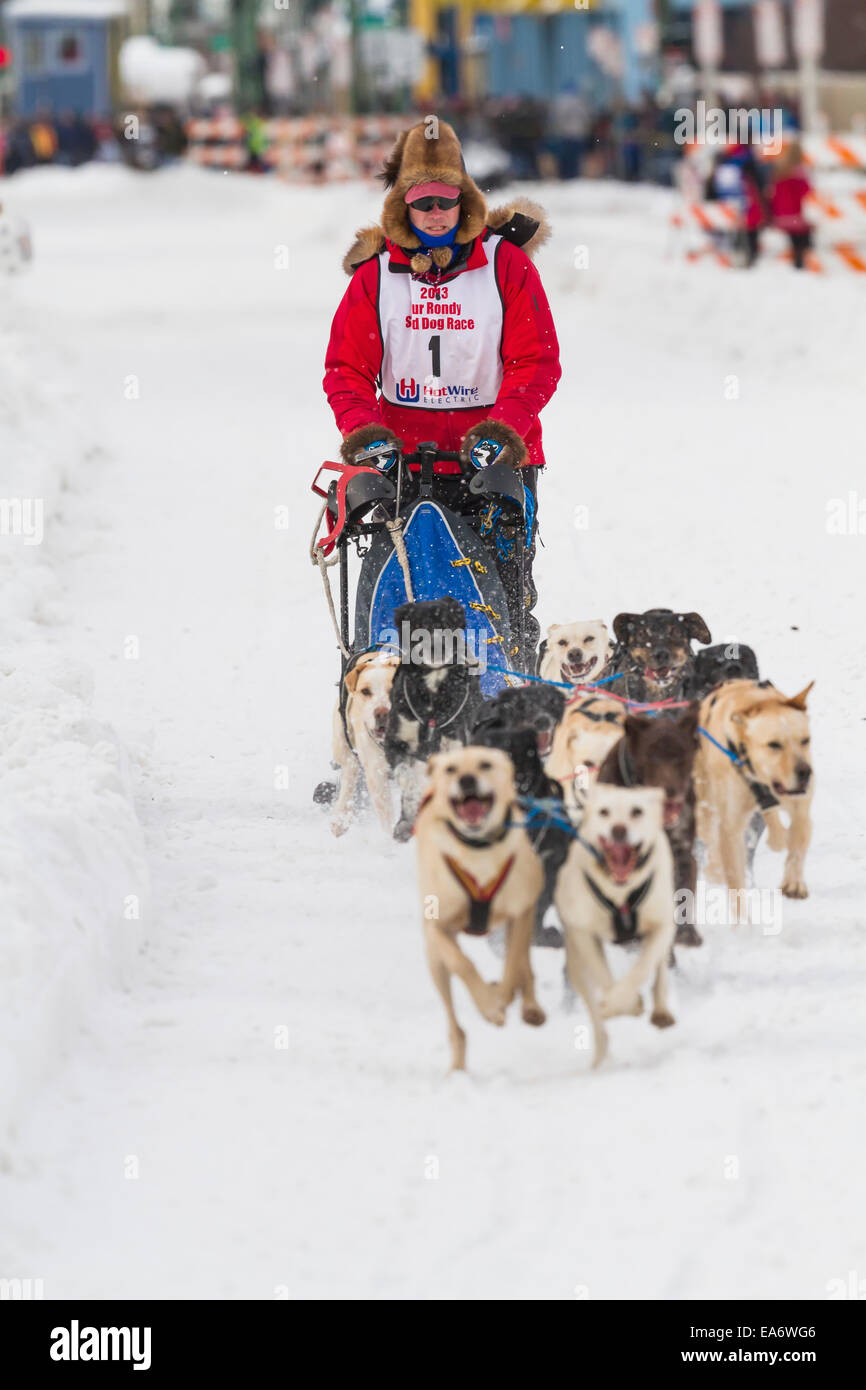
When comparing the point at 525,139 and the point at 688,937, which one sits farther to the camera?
the point at 525,139

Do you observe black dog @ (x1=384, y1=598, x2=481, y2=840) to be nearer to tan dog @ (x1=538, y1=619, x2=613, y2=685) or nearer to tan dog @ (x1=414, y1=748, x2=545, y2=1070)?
tan dog @ (x1=538, y1=619, x2=613, y2=685)

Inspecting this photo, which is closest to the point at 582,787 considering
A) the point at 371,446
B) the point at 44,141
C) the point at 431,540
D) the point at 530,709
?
the point at 530,709

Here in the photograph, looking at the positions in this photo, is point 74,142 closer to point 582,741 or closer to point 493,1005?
point 582,741

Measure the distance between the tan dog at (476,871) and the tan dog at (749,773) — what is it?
86cm

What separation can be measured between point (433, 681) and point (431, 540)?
56cm

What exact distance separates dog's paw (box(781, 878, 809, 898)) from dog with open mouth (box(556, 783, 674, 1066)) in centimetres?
109

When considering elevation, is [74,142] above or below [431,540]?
above

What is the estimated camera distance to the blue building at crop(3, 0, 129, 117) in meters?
58.2

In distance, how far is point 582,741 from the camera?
4.47m

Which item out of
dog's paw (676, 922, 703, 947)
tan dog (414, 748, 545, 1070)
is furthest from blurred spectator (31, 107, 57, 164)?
tan dog (414, 748, 545, 1070)

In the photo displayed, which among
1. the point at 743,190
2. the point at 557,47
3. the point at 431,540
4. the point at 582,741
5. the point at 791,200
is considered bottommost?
the point at 582,741

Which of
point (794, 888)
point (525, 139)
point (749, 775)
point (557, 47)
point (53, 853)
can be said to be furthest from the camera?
Result: point (557, 47)

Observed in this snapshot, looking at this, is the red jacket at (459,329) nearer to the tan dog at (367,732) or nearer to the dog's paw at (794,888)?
the tan dog at (367,732)
